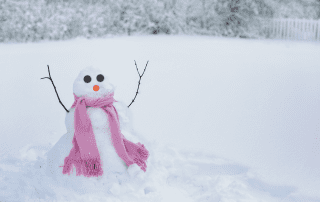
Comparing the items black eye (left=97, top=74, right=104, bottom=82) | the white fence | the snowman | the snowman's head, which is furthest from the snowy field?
the white fence

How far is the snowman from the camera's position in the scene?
92.7 inches

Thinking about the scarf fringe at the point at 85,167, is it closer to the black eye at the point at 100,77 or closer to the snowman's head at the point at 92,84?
the snowman's head at the point at 92,84

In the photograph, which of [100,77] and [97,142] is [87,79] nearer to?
[100,77]

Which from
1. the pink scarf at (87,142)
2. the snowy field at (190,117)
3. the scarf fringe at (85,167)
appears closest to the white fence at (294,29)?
the snowy field at (190,117)

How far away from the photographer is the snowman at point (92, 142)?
235 cm

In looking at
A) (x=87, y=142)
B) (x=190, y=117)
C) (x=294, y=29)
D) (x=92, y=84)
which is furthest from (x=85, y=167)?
(x=294, y=29)

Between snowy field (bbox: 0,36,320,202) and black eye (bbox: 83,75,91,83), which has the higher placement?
black eye (bbox: 83,75,91,83)

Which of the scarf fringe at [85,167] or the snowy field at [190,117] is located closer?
the scarf fringe at [85,167]

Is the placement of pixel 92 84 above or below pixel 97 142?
above

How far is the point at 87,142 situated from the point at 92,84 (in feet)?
1.36

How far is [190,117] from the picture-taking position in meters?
4.53

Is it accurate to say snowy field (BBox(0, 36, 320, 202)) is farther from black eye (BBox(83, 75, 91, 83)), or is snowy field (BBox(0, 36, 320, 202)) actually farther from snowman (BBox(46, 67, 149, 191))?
black eye (BBox(83, 75, 91, 83))

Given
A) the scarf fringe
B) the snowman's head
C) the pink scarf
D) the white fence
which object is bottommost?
the white fence

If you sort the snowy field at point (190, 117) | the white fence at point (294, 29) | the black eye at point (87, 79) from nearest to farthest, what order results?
1. the black eye at point (87, 79)
2. the snowy field at point (190, 117)
3. the white fence at point (294, 29)
